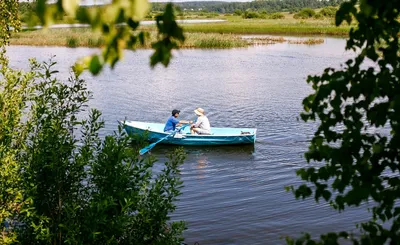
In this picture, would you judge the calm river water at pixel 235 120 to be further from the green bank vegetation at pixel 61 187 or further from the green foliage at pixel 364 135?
the green bank vegetation at pixel 61 187

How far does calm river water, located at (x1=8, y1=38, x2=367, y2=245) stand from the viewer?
44.3 feet

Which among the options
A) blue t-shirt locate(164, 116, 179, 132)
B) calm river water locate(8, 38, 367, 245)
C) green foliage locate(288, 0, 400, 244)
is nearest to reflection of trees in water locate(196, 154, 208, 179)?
calm river water locate(8, 38, 367, 245)

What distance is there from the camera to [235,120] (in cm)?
2420

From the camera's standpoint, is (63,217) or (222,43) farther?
(222,43)

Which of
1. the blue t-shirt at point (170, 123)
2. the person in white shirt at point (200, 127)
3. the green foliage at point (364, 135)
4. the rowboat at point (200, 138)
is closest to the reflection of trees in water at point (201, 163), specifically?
the rowboat at point (200, 138)

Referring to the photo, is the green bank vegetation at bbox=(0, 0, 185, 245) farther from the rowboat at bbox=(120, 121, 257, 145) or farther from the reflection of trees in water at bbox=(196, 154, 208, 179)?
the rowboat at bbox=(120, 121, 257, 145)

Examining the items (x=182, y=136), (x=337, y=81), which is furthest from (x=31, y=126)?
(x=182, y=136)

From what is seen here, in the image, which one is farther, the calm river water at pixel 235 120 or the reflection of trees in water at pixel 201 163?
the reflection of trees in water at pixel 201 163

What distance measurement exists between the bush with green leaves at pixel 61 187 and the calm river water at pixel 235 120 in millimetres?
1609

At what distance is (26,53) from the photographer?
155 feet

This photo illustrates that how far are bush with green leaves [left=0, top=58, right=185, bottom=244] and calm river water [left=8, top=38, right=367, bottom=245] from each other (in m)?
1.61

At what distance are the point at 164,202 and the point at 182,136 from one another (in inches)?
464

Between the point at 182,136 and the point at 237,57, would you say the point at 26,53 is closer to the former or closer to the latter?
the point at 237,57

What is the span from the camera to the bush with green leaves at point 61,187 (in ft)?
24.9
